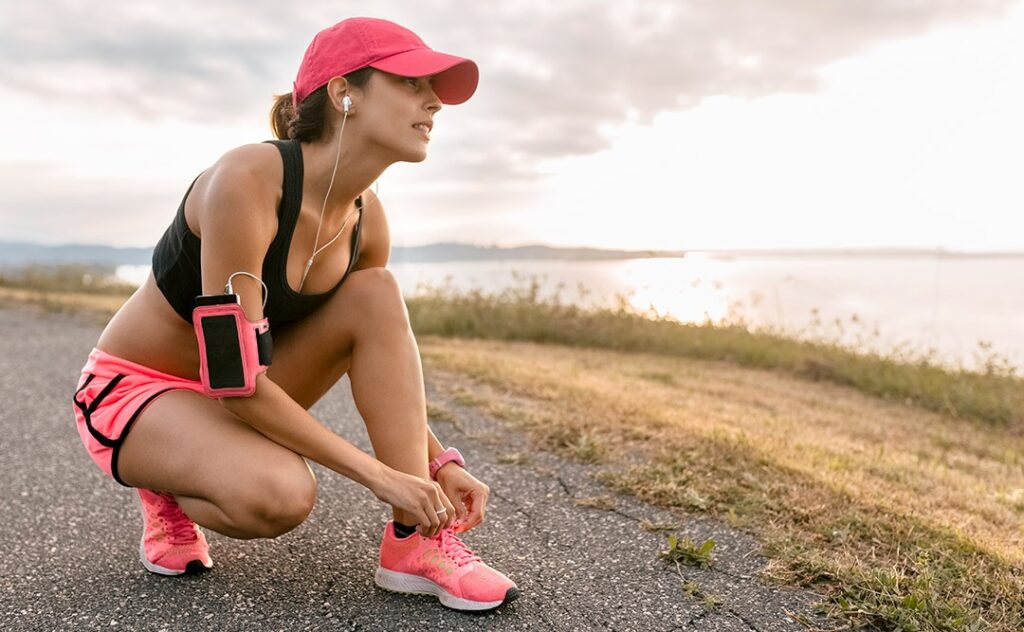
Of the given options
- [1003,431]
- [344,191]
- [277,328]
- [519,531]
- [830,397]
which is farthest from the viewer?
[830,397]

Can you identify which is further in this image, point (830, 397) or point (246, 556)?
point (830, 397)

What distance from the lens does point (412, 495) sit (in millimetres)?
1977

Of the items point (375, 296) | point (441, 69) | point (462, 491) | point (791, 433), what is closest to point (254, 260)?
point (375, 296)

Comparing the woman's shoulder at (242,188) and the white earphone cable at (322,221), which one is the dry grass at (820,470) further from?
the woman's shoulder at (242,188)

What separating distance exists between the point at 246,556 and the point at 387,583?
1.78ft

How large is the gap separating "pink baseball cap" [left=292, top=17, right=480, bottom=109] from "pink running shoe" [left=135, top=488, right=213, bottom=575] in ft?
3.97

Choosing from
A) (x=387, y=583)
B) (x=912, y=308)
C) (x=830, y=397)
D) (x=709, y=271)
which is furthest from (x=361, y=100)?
(x=912, y=308)

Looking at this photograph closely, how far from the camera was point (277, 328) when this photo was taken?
94.4 inches

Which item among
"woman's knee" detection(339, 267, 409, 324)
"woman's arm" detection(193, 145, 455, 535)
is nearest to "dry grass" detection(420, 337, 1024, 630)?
"woman's arm" detection(193, 145, 455, 535)

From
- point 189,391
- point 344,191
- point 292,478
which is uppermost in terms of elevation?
point 344,191

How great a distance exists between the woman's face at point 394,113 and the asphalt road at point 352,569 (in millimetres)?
1215

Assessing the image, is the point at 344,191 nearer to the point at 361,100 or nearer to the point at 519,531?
the point at 361,100

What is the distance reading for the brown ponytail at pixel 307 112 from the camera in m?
2.04

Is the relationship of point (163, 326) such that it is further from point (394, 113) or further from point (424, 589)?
point (424, 589)
